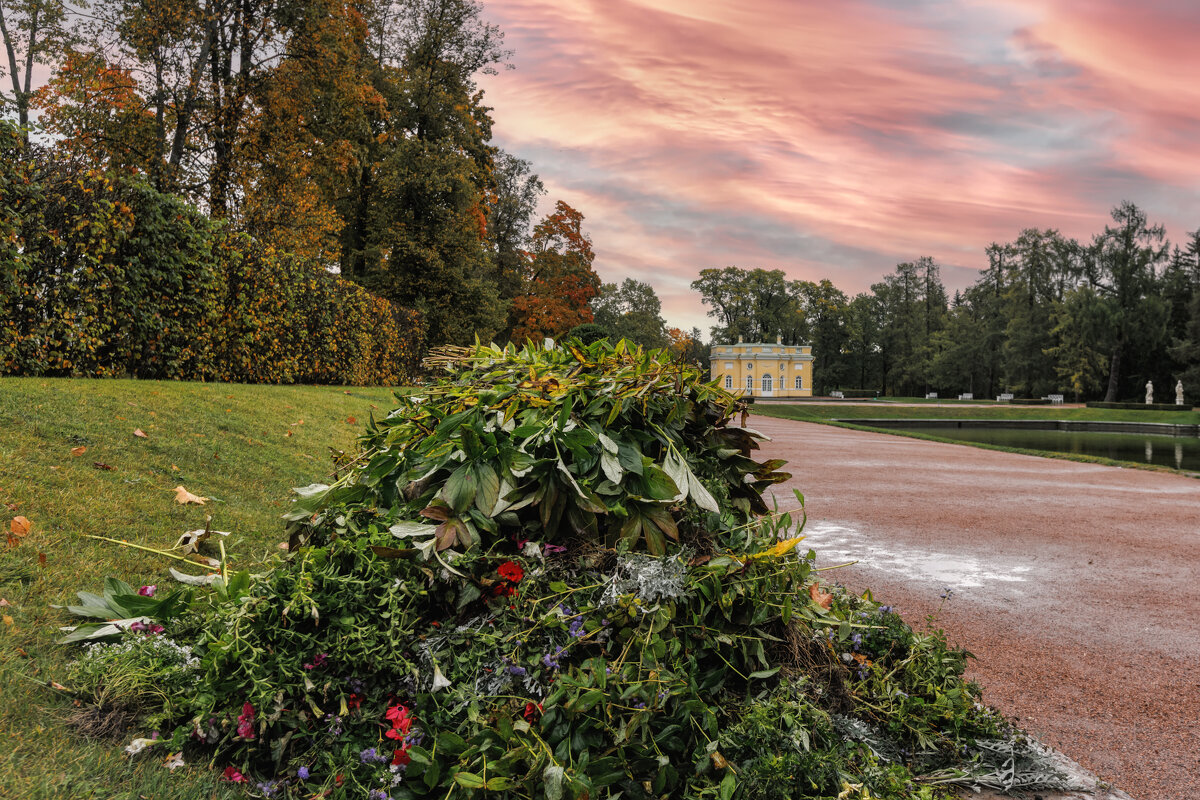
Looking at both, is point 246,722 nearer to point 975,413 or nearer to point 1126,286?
point 975,413

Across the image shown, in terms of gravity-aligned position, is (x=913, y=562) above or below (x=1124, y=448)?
above

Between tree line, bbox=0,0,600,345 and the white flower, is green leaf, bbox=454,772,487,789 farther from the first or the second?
tree line, bbox=0,0,600,345

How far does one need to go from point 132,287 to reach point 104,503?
474 centimetres

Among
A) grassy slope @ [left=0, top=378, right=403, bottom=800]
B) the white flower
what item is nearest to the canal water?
grassy slope @ [left=0, top=378, right=403, bottom=800]

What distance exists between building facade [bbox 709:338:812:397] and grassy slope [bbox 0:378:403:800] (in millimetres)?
55982

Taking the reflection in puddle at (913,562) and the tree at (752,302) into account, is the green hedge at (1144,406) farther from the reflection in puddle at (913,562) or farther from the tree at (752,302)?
the reflection in puddle at (913,562)

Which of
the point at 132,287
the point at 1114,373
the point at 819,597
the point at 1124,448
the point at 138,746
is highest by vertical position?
the point at 1114,373

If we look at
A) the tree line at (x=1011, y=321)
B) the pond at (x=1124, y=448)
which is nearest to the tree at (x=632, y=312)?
the tree line at (x=1011, y=321)

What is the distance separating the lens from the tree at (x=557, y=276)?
3241 centimetres

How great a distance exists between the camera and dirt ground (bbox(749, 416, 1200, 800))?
92.7 inches

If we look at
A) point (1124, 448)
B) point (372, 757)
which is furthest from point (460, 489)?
point (1124, 448)

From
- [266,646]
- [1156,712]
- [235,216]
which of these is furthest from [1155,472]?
[235,216]

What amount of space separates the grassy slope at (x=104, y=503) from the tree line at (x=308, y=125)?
3049 millimetres

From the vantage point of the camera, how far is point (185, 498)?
3311mm
